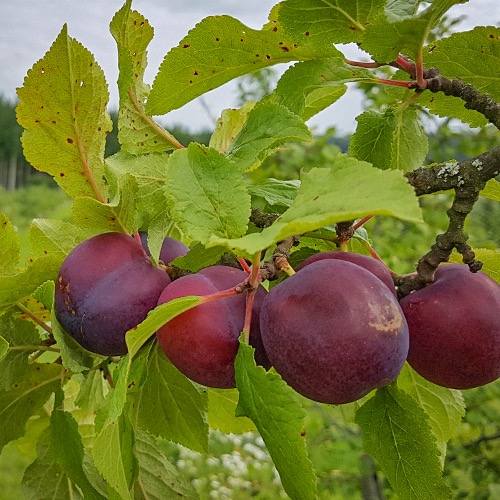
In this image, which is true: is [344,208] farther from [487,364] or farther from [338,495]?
[338,495]

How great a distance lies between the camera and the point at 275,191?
752 millimetres

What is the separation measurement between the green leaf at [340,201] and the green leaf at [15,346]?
1.44ft

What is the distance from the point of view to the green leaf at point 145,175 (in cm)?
73

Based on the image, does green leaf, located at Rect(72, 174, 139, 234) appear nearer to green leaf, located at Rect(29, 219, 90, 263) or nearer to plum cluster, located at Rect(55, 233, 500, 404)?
plum cluster, located at Rect(55, 233, 500, 404)

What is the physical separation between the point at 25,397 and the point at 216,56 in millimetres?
542

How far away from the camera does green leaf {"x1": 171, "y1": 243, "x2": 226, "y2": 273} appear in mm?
694

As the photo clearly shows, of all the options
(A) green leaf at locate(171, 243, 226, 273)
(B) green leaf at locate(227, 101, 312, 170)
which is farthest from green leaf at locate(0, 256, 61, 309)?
(B) green leaf at locate(227, 101, 312, 170)

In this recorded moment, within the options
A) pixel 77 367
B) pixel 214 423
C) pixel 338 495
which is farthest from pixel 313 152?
pixel 77 367

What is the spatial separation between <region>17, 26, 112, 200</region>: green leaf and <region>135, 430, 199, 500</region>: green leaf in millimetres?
415

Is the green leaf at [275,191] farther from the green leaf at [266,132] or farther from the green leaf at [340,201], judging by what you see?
the green leaf at [340,201]

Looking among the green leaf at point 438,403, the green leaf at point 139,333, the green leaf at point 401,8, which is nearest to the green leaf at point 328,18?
the green leaf at point 401,8

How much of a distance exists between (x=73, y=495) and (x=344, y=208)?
806 millimetres

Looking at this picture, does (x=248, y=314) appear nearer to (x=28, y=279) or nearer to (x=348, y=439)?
(x=28, y=279)

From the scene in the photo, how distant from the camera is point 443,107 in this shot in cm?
84
